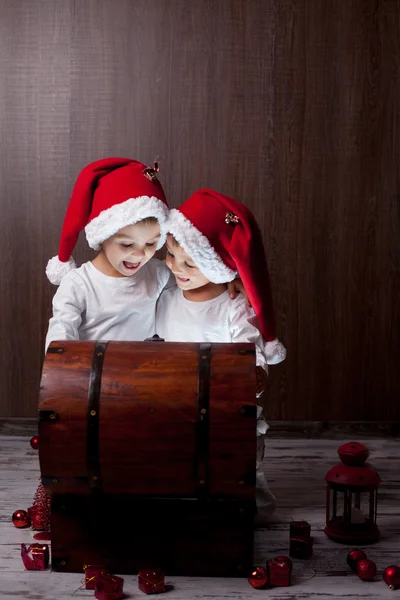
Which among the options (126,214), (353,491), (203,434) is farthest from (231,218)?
(353,491)

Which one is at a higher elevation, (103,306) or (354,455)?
(103,306)

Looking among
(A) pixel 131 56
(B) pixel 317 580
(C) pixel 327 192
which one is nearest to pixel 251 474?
(B) pixel 317 580

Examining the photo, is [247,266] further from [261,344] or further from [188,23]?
[188,23]

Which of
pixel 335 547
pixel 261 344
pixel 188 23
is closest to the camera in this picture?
pixel 335 547

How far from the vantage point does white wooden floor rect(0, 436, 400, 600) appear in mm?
2064

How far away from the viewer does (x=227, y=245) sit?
2461 millimetres

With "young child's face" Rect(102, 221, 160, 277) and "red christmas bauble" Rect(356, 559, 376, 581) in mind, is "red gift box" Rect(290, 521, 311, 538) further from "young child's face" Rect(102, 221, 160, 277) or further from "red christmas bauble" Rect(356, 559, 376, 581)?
"young child's face" Rect(102, 221, 160, 277)

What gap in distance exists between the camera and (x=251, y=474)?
202 cm

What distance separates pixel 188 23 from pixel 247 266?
1466 mm

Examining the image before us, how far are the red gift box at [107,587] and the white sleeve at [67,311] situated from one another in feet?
2.48

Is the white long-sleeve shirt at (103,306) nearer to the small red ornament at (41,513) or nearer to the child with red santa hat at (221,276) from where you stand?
the child with red santa hat at (221,276)

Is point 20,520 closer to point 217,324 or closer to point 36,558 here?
point 36,558

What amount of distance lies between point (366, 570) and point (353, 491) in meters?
0.27

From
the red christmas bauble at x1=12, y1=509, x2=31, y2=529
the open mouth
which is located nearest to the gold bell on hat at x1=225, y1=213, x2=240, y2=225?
the open mouth
